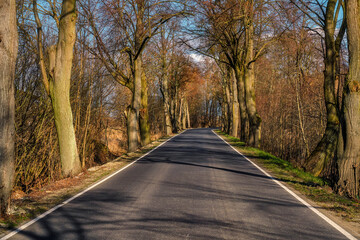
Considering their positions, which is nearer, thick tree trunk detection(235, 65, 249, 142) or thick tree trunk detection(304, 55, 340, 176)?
thick tree trunk detection(304, 55, 340, 176)

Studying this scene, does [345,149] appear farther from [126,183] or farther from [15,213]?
[15,213]

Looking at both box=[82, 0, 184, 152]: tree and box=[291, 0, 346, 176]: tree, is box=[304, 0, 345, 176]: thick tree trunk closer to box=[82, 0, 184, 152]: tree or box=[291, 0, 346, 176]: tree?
box=[291, 0, 346, 176]: tree

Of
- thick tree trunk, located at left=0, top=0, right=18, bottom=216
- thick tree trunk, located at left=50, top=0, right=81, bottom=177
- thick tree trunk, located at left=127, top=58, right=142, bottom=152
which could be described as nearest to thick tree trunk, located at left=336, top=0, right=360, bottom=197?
thick tree trunk, located at left=50, top=0, right=81, bottom=177

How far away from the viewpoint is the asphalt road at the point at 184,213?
524 centimetres

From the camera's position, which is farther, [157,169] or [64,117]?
[157,169]

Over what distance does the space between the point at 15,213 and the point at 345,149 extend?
9.17 meters

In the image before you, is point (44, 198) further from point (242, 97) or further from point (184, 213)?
point (242, 97)

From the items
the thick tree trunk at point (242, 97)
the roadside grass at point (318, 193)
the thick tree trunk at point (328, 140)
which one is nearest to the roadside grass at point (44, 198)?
the roadside grass at point (318, 193)

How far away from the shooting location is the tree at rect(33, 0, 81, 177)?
1105cm

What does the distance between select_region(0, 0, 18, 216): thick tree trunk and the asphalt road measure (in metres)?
1.12

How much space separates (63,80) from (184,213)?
7.02 metres

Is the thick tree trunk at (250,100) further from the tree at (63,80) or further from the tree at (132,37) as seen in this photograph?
the tree at (63,80)

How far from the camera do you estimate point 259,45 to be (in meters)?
24.3

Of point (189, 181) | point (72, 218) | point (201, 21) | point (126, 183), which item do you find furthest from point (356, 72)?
point (201, 21)
